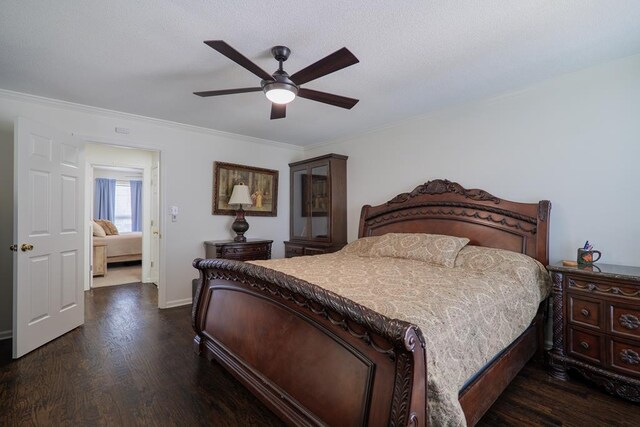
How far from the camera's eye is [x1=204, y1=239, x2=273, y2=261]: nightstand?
12.9 ft

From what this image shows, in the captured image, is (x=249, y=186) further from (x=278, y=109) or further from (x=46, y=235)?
(x=46, y=235)

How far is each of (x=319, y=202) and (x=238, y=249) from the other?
1.37 meters

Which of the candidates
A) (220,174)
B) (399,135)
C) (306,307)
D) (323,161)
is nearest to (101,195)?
(220,174)

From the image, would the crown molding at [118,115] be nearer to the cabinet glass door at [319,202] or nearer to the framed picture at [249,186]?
the framed picture at [249,186]

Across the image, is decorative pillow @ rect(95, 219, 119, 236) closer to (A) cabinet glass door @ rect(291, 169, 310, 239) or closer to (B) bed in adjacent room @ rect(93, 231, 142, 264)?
(B) bed in adjacent room @ rect(93, 231, 142, 264)

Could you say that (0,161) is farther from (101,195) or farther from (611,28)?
(101,195)

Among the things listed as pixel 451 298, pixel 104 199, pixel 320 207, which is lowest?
pixel 451 298

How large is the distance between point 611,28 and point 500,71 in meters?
0.68

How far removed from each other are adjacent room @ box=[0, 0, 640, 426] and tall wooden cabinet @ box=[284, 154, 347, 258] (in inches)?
18.9

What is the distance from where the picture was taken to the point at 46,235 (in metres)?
2.80

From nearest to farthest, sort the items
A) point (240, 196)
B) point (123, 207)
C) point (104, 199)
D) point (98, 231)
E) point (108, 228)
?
point (240, 196)
point (98, 231)
point (108, 228)
point (104, 199)
point (123, 207)

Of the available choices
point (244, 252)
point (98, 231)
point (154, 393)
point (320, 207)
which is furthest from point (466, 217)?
point (98, 231)

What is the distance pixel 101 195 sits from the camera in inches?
333

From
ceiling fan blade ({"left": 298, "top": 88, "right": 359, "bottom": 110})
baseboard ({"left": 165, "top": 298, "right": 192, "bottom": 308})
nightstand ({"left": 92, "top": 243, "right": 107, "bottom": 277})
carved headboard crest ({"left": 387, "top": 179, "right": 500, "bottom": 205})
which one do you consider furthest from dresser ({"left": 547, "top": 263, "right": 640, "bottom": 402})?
nightstand ({"left": 92, "top": 243, "right": 107, "bottom": 277})
